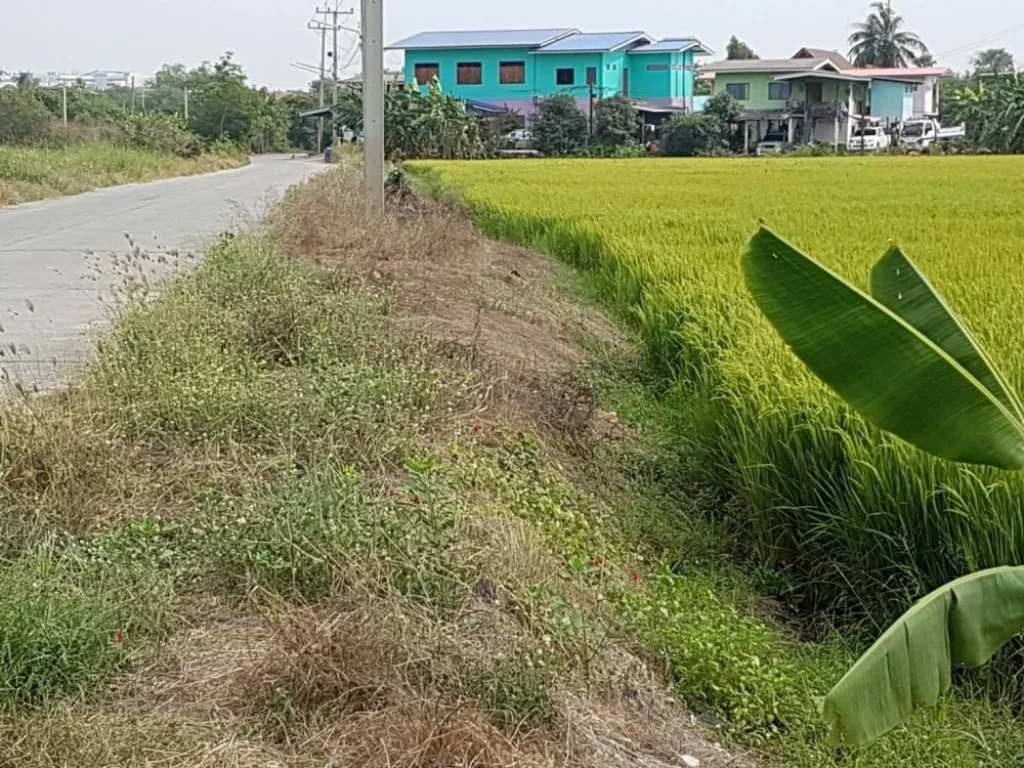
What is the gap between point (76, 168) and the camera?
2391cm

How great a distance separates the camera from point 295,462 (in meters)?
3.85

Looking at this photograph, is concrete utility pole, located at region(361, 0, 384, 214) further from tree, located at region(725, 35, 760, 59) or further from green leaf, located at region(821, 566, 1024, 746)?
tree, located at region(725, 35, 760, 59)

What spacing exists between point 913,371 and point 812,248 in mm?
6498

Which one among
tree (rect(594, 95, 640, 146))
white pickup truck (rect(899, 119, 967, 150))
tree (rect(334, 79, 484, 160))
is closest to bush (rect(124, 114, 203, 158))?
tree (rect(334, 79, 484, 160))


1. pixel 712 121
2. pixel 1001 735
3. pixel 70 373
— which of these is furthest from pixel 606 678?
pixel 712 121

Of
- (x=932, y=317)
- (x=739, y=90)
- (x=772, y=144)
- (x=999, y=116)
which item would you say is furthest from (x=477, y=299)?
(x=739, y=90)

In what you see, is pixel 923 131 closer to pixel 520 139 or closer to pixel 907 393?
pixel 520 139

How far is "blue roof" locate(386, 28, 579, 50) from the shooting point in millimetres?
50031

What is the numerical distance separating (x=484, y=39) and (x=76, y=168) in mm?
30094

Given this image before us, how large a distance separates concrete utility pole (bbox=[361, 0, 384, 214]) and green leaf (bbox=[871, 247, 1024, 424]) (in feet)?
31.6

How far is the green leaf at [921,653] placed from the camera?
1.75m

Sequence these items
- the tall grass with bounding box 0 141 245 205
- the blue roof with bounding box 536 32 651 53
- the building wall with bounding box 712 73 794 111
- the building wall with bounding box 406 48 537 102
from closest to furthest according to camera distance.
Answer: the tall grass with bounding box 0 141 245 205 < the blue roof with bounding box 536 32 651 53 < the building wall with bounding box 406 48 537 102 < the building wall with bounding box 712 73 794 111

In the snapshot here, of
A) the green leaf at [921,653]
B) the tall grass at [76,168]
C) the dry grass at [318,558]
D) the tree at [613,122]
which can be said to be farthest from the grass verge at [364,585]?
the tree at [613,122]

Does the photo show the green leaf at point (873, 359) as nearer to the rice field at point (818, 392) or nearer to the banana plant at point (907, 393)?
the banana plant at point (907, 393)
